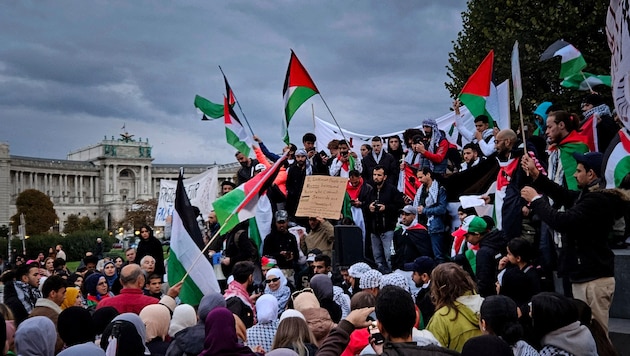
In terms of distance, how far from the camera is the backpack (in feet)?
20.1

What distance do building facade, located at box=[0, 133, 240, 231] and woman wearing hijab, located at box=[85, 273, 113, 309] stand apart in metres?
116

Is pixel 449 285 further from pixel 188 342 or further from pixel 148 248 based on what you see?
pixel 148 248

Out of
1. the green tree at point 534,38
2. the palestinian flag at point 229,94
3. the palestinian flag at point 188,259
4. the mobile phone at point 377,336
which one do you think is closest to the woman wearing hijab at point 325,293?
the palestinian flag at point 188,259

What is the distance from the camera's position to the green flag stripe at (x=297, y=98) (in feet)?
37.5

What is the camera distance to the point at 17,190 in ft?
406

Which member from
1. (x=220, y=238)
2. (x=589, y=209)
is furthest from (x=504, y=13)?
(x=589, y=209)

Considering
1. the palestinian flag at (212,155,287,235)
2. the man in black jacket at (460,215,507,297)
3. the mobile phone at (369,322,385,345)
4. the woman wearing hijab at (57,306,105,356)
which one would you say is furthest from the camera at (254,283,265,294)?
the mobile phone at (369,322,385,345)

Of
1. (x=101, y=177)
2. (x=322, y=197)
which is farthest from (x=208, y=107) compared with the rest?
(x=101, y=177)

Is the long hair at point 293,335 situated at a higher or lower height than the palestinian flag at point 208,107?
lower

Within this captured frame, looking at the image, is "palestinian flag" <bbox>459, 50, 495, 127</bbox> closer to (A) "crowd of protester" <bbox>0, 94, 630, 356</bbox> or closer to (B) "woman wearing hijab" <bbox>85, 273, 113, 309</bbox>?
(A) "crowd of protester" <bbox>0, 94, 630, 356</bbox>

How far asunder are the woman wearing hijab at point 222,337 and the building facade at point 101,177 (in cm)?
12055

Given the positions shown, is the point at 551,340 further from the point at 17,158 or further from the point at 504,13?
the point at 17,158

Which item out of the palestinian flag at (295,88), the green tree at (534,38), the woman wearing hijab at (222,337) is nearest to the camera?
the woman wearing hijab at (222,337)

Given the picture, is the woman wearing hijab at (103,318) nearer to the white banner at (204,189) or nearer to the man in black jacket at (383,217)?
the man in black jacket at (383,217)
